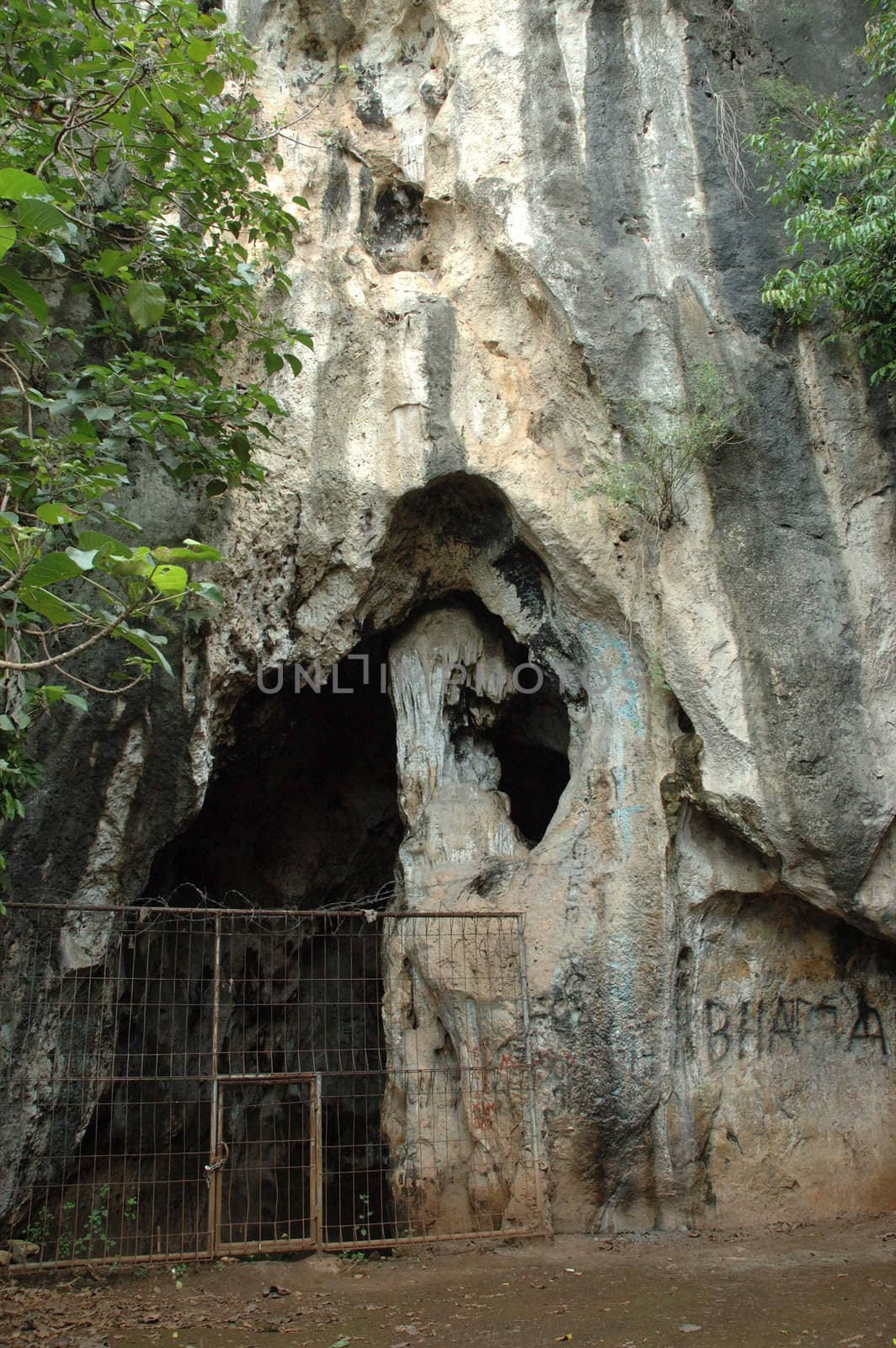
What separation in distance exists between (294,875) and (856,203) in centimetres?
726

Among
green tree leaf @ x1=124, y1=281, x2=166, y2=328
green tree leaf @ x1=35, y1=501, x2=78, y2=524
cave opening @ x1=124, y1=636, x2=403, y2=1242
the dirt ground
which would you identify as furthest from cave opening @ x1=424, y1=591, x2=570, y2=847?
green tree leaf @ x1=35, y1=501, x2=78, y2=524

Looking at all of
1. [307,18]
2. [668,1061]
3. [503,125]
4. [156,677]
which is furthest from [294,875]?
[307,18]

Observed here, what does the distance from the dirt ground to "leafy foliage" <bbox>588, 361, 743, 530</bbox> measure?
15.2 feet

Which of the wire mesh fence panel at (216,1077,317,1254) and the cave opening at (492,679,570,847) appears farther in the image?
the wire mesh fence panel at (216,1077,317,1254)

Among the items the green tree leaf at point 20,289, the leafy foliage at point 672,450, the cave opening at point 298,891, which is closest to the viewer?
the green tree leaf at point 20,289

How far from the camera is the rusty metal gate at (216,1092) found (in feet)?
21.0

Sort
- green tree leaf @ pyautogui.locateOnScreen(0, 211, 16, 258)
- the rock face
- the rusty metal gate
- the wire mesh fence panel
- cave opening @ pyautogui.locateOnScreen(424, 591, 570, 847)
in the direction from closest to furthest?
green tree leaf @ pyautogui.locateOnScreen(0, 211, 16, 258), the rusty metal gate, the rock face, cave opening @ pyautogui.locateOnScreen(424, 591, 570, 847), the wire mesh fence panel

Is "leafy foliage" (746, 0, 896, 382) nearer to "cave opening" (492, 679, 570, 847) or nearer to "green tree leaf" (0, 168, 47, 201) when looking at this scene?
"cave opening" (492, 679, 570, 847)

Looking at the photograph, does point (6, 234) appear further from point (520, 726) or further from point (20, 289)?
point (520, 726)

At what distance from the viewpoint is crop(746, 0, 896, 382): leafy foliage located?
692 centimetres

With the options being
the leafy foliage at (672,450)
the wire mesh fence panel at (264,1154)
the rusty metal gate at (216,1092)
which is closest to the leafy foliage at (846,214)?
the leafy foliage at (672,450)

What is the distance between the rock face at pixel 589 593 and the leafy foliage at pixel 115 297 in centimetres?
65

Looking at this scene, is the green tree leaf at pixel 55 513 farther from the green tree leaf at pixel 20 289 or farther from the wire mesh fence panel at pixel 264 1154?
the wire mesh fence panel at pixel 264 1154

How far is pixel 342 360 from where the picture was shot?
26.2ft
